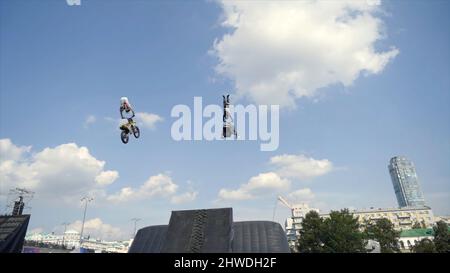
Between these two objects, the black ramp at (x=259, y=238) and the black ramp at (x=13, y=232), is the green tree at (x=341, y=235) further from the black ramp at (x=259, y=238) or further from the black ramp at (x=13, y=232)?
the black ramp at (x=13, y=232)

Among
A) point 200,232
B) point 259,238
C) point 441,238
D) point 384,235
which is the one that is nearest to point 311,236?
point 384,235

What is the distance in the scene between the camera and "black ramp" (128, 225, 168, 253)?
2109 cm

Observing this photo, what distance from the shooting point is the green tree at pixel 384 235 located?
74.0 metres

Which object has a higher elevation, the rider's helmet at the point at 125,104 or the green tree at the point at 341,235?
the rider's helmet at the point at 125,104

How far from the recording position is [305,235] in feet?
216

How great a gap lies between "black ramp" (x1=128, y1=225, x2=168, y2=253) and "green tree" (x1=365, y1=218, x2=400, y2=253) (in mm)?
69998

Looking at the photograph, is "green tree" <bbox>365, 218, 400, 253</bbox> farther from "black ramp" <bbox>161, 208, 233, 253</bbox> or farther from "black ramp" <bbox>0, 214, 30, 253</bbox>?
"black ramp" <bbox>0, 214, 30, 253</bbox>

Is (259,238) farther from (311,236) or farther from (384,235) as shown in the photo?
(384,235)

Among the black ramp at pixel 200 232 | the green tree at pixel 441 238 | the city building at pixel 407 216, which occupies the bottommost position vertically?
the black ramp at pixel 200 232

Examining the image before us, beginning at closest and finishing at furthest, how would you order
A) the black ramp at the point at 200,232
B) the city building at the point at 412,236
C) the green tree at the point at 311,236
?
the black ramp at the point at 200,232, the green tree at the point at 311,236, the city building at the point at 412,236

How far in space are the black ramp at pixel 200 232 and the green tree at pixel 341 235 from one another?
5737 centimetres

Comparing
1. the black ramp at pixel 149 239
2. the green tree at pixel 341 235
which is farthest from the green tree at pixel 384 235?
the black ramp at pixel 149 239
